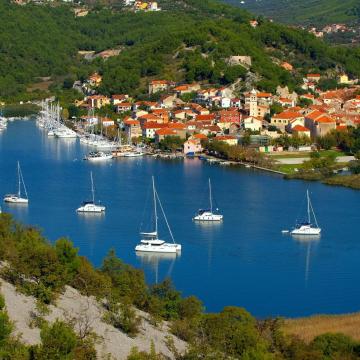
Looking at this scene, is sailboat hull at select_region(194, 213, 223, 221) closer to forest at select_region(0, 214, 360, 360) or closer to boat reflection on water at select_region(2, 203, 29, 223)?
boat reflection on water at select_region(2, 203, 29, 223)

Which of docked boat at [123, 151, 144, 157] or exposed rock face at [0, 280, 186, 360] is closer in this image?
exposed rock face at [0, 280, 186, 360]

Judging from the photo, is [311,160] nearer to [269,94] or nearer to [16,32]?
[269,94]

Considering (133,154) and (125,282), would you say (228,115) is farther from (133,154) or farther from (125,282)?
(125,282)

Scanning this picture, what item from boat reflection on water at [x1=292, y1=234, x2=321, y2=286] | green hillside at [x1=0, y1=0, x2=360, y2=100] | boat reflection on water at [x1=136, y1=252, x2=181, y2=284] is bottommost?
boat reflection on water at [x1=136, y1=252, x2=181, y2=284]

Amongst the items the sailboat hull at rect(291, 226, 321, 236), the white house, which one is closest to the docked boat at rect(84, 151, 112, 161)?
the white house

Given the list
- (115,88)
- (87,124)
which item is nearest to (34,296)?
(87,124)

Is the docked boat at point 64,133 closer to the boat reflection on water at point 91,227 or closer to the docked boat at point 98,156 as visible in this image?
the docked boat at point 98,156

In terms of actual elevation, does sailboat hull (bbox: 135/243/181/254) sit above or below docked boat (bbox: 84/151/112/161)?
below
